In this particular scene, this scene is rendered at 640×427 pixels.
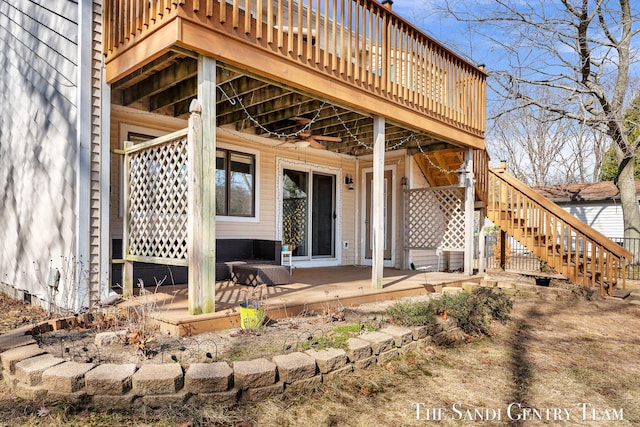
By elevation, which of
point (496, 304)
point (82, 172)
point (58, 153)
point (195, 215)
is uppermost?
point (58, 153)

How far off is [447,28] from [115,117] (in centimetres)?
979

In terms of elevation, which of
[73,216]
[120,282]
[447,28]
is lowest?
[120,282]

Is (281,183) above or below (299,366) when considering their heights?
above

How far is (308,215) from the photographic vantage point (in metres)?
8.03

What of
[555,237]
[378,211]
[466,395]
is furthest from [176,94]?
[555,237]

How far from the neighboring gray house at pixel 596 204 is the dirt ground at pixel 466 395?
46.9 feet

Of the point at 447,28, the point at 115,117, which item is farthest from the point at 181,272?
the point at 447,28

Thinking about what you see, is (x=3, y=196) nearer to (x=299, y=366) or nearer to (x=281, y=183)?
(x=281, y=183)

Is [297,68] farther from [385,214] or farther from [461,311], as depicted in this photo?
[385,214]

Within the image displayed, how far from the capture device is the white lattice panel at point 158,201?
3629 millimetres

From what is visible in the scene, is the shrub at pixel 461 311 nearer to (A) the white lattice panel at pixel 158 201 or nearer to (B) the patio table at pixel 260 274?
(B) the patio table at pixel 260 274

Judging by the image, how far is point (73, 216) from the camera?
3873 mm

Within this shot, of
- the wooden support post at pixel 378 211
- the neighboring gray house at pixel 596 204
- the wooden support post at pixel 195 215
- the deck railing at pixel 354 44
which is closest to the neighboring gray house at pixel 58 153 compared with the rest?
the deck railing at pixel 354 44

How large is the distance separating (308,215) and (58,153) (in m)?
4.66
